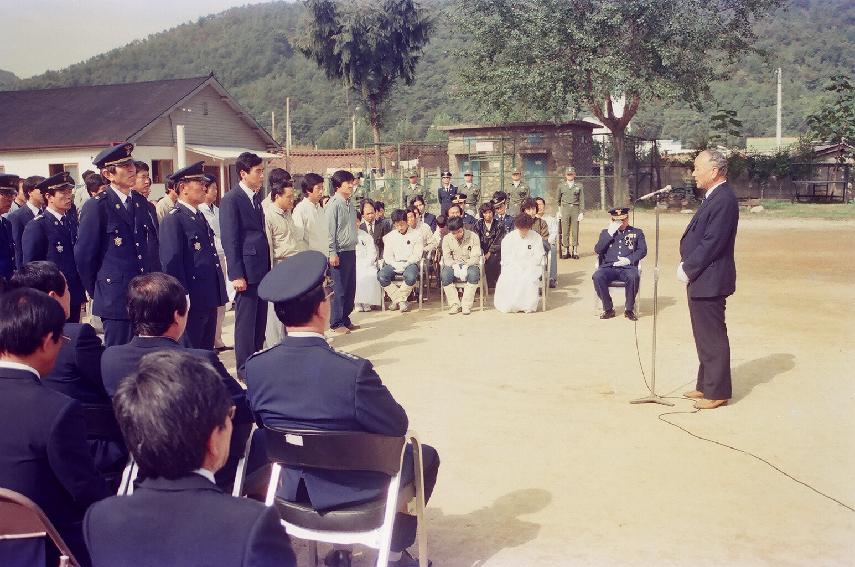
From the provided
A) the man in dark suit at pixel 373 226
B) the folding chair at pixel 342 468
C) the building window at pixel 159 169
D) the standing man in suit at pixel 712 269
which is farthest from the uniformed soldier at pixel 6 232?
the building window at pixel 159 169

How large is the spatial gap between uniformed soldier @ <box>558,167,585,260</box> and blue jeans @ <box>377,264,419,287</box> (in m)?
5.80

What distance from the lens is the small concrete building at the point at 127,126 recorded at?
91.8 feet

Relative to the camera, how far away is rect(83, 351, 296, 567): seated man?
1.75 m

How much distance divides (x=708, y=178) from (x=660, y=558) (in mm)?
3341

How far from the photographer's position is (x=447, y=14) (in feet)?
101

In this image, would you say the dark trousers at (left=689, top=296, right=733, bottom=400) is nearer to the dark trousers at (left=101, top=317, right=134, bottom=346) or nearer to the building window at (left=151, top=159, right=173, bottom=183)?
the dark trousers at (left=101, top=317, right=134, bottom=346)

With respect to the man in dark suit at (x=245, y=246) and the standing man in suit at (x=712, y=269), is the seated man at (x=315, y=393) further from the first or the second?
the man in dark suit at (x=245, y=246)

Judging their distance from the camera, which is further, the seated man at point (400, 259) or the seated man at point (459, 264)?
the seated man at point (400, 259)

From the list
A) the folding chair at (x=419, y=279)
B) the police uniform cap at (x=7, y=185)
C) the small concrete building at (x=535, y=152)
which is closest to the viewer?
the police uniform cap at (x=7, y=185)

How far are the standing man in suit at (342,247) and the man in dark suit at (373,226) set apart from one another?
203cm

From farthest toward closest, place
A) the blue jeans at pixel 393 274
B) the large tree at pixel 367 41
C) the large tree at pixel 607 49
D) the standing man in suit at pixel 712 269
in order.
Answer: the large tree at pixel 367 41 < the large tree at pixel 607 49 < the blue jeans at pixel 393 274 < the standing man in suit at pixel 712 269

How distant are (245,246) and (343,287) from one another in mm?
2216

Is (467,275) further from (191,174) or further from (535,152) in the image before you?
(535,152)

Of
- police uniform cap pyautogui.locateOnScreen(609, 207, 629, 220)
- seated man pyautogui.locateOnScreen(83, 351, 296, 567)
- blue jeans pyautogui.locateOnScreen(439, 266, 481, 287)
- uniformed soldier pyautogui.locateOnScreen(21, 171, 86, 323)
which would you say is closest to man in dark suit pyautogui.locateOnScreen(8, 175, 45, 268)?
uniformed soldier pyautogui.locateOnScreen(21, 171, 86, 323)
